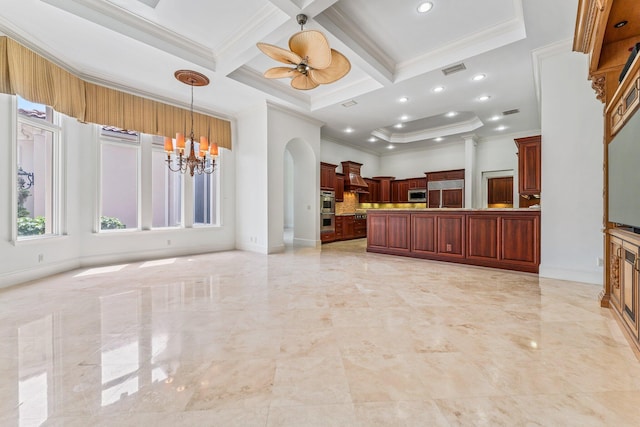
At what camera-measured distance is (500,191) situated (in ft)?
28.4


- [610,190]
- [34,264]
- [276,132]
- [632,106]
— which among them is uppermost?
[276,132]

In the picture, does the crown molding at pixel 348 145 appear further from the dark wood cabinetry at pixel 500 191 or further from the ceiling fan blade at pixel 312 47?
the ceiling fan blade at pixel 312 47

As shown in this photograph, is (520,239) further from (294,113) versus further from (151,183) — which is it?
(151,183)

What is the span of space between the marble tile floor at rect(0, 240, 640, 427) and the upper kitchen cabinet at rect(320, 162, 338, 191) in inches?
196

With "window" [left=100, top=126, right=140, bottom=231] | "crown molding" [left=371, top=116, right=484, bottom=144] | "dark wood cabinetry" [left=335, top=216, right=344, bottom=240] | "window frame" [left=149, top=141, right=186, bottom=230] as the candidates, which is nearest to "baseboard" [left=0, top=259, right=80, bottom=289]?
"window" [left=100, top=126, right=140, bottom=231]

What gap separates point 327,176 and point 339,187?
29.7 inches

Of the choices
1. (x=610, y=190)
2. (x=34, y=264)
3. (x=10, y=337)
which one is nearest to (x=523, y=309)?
(x=610, y=190)

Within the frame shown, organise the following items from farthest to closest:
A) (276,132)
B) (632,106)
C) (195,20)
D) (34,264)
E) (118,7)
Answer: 1. (276,132)
2. (34,264)
3. (195,20)
4. (118,7)
5. (632,106)

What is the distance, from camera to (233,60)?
4.20 metres

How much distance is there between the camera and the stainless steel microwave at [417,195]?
32.5 feet

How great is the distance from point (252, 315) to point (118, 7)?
409 cm

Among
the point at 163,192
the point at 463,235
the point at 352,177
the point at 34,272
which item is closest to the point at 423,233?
the point at 463,235

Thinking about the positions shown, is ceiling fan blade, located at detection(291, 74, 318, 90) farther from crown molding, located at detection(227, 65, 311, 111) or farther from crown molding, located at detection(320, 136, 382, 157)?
crown molding, located at detection(320, 136, 382, 157)

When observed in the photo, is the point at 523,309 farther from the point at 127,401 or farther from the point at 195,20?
the point at 195,20
